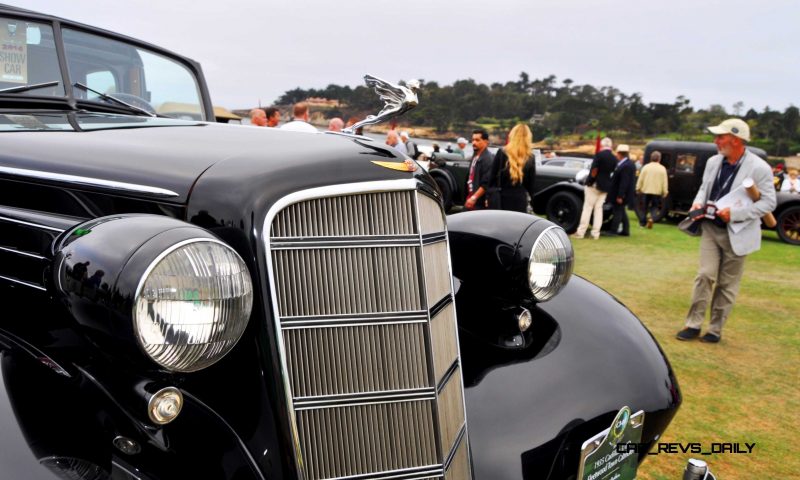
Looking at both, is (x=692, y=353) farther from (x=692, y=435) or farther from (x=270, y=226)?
(x=270, y=226)

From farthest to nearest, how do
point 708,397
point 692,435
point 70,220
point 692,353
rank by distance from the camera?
point 692,353 → point 708,397 → point 692,435 → point 70,220

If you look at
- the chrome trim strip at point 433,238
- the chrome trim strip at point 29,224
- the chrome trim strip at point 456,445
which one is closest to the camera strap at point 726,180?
the chrome trim strip at point 433,238

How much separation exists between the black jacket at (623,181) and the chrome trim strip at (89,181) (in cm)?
985

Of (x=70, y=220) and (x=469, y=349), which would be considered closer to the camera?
(x=70, y=220)

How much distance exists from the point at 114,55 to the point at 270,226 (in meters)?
2.18

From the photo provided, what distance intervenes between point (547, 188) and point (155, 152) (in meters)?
10.7

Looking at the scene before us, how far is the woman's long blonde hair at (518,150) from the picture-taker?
7594 mm

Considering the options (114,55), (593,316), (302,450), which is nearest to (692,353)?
(593,316)

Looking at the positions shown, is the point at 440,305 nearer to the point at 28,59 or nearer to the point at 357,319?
the point at 357,319

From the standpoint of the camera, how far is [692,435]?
3299 mm

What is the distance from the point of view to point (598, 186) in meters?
10.3

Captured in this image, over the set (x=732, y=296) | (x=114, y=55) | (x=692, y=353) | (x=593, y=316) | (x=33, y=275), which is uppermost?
(x=114, y=55)

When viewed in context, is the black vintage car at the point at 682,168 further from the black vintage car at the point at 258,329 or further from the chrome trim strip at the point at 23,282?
the chrome trim strip at the point at 23,282

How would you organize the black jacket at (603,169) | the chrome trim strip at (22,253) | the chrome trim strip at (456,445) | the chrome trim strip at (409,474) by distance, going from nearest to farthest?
the chrome trim strip at (409,474)
the chrome trim strip at (456,445)
the chrome trim strip at (22,253)
the black jacket at (603,169)
